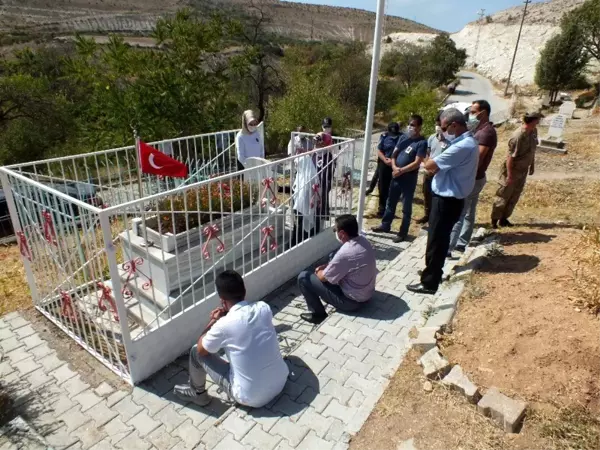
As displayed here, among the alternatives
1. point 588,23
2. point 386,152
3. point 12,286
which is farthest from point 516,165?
point 588,23

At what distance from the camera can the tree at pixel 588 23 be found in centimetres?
2731

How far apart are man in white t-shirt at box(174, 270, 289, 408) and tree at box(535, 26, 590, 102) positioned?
31226 mm

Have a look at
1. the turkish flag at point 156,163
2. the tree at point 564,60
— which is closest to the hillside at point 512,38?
the tree at point 564,60

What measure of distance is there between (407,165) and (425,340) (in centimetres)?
309

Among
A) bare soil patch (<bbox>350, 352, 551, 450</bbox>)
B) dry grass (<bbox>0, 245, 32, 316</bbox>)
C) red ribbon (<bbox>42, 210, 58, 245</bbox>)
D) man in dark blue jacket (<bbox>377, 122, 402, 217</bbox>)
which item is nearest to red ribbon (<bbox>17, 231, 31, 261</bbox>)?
red ribbon (<bbox>42, 210, 58, 245</bbox>)

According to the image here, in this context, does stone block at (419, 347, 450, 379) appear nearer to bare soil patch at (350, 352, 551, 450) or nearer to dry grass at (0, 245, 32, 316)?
bare soil patch at (350, 352, 551, 450)

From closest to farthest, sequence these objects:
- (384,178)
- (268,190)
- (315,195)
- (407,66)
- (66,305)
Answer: (66,305) < (268,190) < (315,195) < (384,178) < (407,66)

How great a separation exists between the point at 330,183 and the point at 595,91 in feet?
100.0

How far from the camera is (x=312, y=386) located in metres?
3.34

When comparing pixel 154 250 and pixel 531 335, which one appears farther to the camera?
pixel 154 250

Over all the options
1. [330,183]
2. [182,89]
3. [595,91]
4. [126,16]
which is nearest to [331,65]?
[595,91]

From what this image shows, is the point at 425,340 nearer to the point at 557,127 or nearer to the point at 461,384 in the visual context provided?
the point at 461,384

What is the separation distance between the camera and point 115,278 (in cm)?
307

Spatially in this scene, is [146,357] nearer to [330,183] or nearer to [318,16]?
[330,183]
